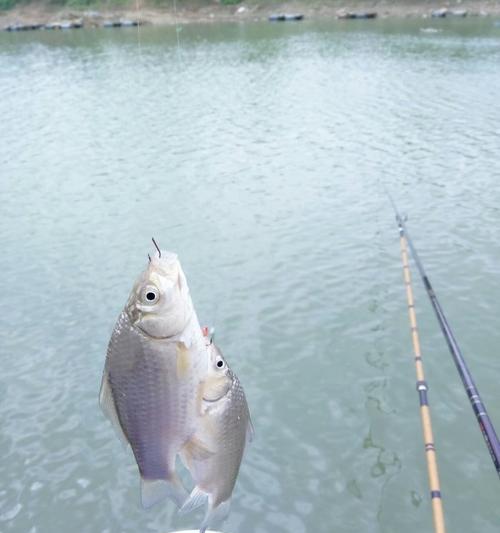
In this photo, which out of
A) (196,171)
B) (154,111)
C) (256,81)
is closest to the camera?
(196,171)

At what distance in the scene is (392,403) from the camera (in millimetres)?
7887

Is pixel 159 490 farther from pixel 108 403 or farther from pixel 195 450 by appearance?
pixel 108 403

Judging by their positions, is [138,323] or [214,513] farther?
[214,513]

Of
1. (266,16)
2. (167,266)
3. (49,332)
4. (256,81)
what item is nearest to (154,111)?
(256,81)

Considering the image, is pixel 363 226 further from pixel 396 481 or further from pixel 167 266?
pixel 167 266

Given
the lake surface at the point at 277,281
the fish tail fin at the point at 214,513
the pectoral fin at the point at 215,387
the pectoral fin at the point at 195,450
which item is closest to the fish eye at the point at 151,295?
the pectoral fin at the point at 215,387

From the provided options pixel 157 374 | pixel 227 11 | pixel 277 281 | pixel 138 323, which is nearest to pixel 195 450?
pixel 157 374

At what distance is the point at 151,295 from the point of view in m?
2.36

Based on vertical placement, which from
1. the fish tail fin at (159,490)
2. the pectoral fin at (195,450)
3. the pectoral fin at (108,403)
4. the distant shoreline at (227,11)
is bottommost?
the distant shoreline at (227,11)

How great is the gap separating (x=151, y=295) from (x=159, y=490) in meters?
1.02

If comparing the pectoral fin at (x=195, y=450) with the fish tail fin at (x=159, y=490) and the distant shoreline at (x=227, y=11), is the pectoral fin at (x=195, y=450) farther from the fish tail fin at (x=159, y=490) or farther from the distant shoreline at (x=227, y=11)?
the distant shoreline at (x=227, y=11)

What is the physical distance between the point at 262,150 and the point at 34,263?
9.61 metres

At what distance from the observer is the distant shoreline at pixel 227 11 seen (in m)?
60.4

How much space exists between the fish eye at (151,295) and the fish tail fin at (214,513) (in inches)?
42.4
